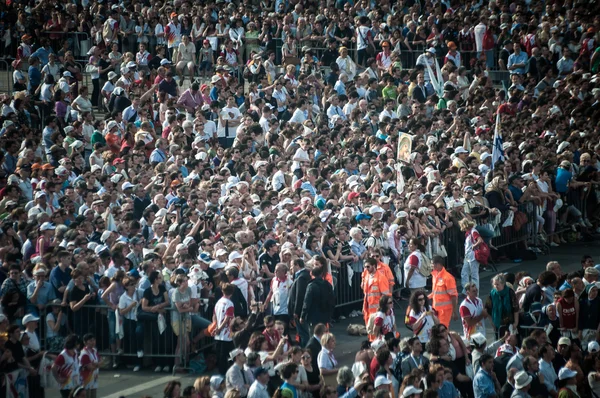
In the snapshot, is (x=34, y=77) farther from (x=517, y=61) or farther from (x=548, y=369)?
(x=548, y=369)

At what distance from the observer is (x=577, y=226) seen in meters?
25.7

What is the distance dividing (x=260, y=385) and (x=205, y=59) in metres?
18.2

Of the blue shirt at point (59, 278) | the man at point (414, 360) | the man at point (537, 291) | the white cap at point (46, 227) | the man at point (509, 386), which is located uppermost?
the white cap at point (46, 227)

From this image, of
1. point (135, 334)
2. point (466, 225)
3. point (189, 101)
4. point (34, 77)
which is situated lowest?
point (135, 334)

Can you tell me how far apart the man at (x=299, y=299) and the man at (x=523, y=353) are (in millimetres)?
3446

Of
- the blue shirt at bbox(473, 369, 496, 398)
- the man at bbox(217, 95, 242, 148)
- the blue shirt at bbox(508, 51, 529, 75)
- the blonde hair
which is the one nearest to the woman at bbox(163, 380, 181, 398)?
the blue shirt at bbox(473, 369, 496, 398)

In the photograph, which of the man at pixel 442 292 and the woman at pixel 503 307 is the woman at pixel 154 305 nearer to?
the man at pixel 442 292

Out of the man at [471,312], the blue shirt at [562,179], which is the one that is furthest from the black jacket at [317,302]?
the blue shirt at [562,179]

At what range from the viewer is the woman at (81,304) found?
55.7 feet

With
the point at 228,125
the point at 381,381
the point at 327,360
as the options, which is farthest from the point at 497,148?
the point at 381,381

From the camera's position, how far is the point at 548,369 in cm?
1512

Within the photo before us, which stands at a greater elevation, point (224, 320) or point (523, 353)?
point (224, 320)

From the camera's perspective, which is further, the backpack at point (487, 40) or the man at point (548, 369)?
the backpack at point (487, 40)

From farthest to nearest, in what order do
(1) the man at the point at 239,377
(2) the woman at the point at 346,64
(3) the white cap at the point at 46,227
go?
(2) the woman at the point at 346,64, (3) the white cap at the point at 46,227, (1) the man at the point at 239,377
